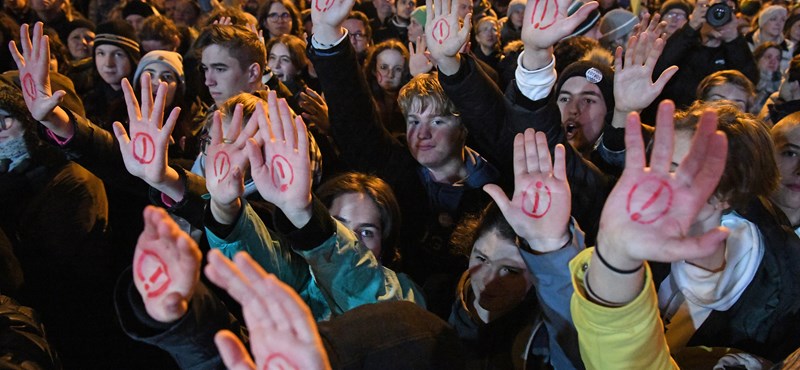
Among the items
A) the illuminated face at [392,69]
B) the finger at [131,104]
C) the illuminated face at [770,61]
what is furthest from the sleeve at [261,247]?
the illuminated face at [770,61]

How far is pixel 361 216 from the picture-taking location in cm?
211

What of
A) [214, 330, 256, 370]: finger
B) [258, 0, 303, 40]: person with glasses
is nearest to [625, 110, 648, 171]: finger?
[214, 330, 256, 370]: finger

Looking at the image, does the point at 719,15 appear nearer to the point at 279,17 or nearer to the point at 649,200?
the point at 279,17

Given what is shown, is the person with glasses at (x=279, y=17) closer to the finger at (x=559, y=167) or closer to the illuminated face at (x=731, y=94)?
the illuminated face at (x=731, y=94)

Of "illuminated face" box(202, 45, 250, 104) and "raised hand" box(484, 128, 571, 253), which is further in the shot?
"illuminated face" box(202, 45, 250, 104)

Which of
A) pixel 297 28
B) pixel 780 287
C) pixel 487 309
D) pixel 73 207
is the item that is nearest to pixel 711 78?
pixel 780 287

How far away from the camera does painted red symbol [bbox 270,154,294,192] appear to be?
1.63 meters

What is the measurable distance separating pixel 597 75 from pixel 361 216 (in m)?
1.41

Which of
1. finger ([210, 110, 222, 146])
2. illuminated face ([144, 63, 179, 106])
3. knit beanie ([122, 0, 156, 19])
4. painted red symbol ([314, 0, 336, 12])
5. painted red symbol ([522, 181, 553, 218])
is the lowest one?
knit beanie ([122, 0, 156, 19])

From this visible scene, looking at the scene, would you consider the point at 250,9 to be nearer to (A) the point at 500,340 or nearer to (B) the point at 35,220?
(B) the point at 35,220

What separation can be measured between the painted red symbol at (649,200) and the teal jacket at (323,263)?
2.39 ft

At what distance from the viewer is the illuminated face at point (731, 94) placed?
123 inches

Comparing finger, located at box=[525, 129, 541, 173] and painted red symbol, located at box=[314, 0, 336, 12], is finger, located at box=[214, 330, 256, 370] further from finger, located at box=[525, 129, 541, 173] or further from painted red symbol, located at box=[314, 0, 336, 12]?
painted red symbol, located at box=[314, 0, 336, 12]

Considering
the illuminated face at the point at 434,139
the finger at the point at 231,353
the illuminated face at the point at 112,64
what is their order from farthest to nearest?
the illuminated face at the point at 112,64, the illuminated face at the point at 434,139, the finger at the point at 231,353
